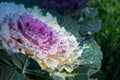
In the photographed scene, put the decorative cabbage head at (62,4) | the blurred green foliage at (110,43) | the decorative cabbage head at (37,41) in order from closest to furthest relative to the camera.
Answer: the decorative cabbage head at (37,41) → the decorative cabbage head at (62,4) → the blurred green foliage at (110,43)

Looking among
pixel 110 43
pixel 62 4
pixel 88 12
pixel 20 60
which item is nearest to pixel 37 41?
pixel 20 60

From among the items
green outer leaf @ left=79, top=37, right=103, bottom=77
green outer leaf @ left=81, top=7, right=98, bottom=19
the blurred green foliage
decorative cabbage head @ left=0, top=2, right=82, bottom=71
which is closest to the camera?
decorative cabbage head @ left=0, top=2, right=82, bottom=71

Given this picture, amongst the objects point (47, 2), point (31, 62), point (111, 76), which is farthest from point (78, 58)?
point (111, 76)

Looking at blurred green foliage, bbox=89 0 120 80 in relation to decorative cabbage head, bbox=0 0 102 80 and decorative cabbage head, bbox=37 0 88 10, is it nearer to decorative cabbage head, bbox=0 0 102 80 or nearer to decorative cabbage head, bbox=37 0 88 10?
decorative cabbage head, bbox=37 0 88 10

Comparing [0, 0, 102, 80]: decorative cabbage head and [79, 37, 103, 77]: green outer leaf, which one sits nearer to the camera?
[0, 0, 102, 80]: decorative cabbage head

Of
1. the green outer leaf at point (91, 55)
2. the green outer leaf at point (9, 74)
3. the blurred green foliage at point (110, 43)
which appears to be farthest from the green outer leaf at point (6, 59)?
the blurred green foliage at point (110, 43)

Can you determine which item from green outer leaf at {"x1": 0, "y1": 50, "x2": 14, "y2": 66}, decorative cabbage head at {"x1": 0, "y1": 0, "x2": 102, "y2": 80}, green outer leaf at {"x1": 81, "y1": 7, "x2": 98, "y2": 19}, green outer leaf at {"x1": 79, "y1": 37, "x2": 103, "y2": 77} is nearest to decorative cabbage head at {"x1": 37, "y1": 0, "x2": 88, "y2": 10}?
green outer leaf at {"x1": 81, "y1": 7, "x2": 98, "y2": 19}

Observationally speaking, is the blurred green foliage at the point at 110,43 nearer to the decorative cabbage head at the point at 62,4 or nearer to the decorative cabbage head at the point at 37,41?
the decorative cabbage head at the point at 62,4

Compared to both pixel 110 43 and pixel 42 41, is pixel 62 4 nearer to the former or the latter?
pixel 110 43
